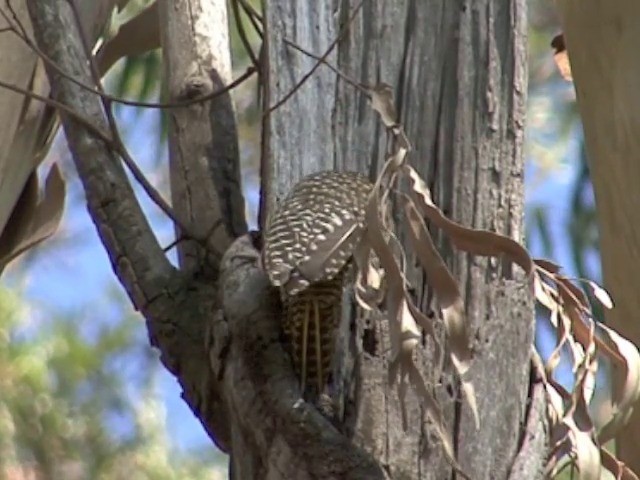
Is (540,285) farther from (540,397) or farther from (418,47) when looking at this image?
(418,47)

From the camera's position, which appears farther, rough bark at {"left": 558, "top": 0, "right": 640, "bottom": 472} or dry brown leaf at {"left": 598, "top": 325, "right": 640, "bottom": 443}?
rough bark at {"left": 558, "top": 0, "right": 640, "bottom": 472}

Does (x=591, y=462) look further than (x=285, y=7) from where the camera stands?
No

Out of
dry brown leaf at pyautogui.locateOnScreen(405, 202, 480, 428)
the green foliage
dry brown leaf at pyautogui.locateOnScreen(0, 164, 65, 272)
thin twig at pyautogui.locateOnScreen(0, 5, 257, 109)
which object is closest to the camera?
dry brown leaf at pyautogui.locateOnScreen(405, 202, 480, 428)

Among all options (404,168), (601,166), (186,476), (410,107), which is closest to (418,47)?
(410,107)

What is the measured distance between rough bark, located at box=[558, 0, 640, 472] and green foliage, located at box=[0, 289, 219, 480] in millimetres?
2626

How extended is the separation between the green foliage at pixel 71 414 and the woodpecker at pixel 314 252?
121 inches

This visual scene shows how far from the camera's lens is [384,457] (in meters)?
0.86

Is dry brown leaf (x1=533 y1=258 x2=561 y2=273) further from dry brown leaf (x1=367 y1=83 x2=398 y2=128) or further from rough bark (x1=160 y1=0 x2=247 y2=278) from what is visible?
rough bark (x1=160 y1=0 x2=247 y2=278)

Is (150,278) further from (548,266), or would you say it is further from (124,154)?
(548,266)

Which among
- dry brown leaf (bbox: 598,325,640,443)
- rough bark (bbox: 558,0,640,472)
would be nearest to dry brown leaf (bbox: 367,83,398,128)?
dry brown leaf (bbox: 598,325,640,443)

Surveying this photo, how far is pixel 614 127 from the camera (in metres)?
1.56

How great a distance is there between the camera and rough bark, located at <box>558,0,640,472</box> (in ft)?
5.02

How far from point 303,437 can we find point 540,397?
18cm

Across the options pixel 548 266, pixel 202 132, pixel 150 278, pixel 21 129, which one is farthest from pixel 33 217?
pixel 548 266
